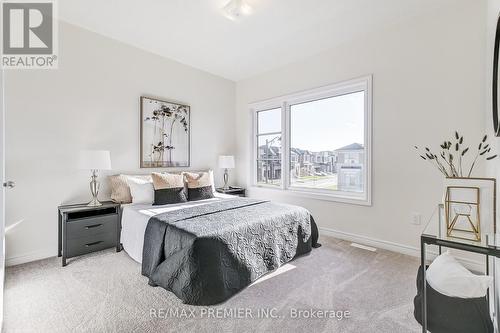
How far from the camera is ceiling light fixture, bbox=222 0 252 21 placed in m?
2.52

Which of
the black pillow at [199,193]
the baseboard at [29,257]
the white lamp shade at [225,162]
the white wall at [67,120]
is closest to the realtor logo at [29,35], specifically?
the white wall at [67,120]

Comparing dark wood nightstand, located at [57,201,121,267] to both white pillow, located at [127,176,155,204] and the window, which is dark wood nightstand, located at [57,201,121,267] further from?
the window

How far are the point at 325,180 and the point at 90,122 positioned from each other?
3.33 m

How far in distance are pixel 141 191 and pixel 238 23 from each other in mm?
2400

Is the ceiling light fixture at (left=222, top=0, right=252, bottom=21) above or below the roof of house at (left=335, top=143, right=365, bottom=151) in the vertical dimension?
above

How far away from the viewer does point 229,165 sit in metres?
4.34

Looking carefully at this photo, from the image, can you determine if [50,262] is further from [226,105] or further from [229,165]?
[226,105]

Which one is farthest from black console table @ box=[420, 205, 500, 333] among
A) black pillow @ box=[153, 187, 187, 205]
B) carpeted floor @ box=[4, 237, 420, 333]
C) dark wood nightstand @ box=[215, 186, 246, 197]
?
dark wood nightstand @ box=[215, 186, 246, 197]

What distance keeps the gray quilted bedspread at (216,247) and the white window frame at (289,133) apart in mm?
A: 1016

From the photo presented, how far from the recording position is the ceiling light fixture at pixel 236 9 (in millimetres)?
2524

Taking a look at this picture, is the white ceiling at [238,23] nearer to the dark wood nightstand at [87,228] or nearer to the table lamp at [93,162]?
the table lamp at [93,162]

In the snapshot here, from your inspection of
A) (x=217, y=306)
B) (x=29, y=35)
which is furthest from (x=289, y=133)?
(x=29, y=35)

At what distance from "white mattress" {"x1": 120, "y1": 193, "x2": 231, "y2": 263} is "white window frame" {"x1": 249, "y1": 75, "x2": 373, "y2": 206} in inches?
78.4

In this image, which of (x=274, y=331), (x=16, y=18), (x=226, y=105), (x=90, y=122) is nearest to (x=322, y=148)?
(x=226, y=105)
